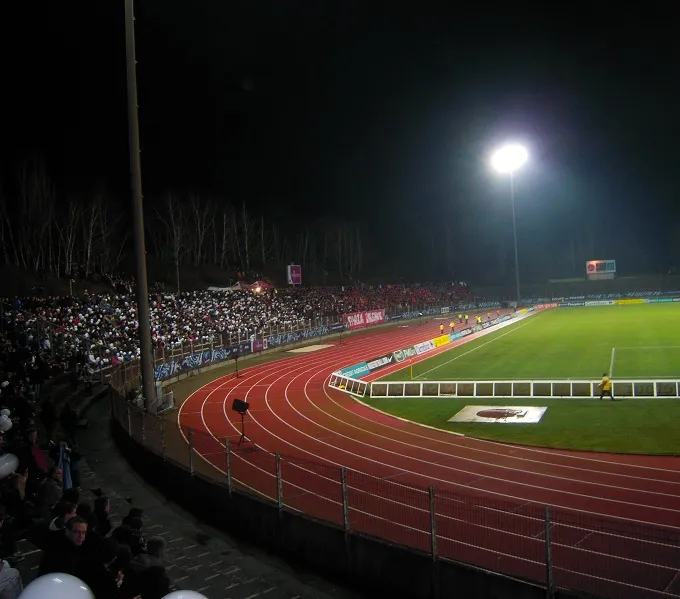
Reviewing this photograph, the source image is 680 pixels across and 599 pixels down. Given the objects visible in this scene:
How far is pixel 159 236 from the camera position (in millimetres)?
63844

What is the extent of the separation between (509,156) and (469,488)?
43063mm

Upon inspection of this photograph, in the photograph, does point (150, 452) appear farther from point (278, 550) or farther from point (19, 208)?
point (19, 208)

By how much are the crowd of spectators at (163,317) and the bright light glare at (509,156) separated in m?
20.0

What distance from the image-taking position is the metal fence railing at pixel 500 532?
6766 mm

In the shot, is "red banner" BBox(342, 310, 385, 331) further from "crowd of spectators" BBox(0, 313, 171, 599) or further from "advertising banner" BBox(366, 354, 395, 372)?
"crowd of spectators" BBox(0, 313, 171, 599)

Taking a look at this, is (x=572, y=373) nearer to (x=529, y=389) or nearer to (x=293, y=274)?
(x=529, y=389)

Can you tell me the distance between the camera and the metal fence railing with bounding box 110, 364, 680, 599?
22.2 feet

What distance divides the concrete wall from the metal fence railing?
6.4 inches

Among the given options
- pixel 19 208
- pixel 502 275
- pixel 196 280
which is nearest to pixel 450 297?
pixel 502 275

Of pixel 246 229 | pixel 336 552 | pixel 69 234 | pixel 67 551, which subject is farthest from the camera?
pixel 246 229

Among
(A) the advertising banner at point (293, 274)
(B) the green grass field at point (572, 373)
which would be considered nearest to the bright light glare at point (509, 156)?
(B) the green grass field at point (572, 373)

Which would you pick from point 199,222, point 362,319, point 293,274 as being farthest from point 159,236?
point 362,319

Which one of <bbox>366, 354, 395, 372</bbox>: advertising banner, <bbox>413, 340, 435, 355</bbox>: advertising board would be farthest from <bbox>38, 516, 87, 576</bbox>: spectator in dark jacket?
<bbox>413, 340, 435, 355</bbox>: advertising board

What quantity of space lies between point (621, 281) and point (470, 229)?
1150 inches
